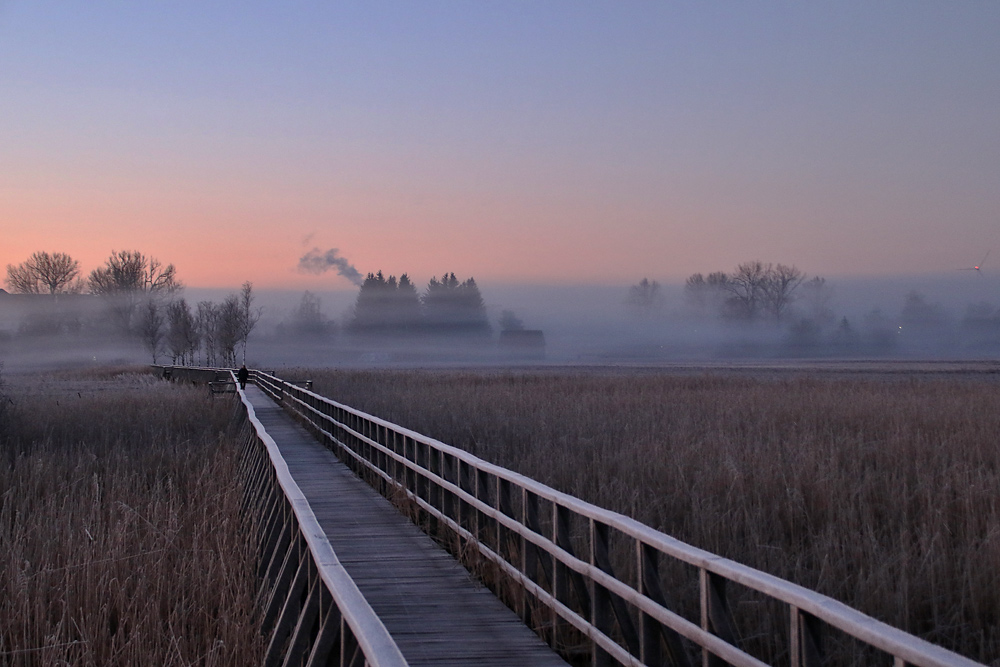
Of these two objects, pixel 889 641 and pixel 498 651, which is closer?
pixel 889 641

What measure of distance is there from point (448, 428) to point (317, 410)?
10.1 ft

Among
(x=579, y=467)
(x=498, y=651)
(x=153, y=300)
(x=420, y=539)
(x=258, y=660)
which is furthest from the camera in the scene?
(x=153, y=300)

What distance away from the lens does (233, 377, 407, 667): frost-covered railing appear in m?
3.85

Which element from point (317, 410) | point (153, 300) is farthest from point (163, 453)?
point (153, 300)

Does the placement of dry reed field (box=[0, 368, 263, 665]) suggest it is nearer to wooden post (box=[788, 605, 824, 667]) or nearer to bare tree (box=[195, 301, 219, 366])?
wooden post (box=[788, 605, 824, 667])

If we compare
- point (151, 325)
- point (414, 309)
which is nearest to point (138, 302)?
point (151, 325)

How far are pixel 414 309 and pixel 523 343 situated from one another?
2707 cm

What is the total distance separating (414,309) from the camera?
6078 inches

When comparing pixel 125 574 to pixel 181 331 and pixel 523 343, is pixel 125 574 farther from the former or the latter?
pixel 523 343

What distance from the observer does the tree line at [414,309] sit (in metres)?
153

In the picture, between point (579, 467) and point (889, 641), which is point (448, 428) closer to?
point (579, 467)

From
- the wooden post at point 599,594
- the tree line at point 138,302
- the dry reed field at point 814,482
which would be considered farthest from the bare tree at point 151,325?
the wooden post at point 599,594

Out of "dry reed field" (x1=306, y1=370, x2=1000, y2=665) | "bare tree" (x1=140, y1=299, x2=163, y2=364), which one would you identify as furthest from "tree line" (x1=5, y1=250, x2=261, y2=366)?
"dry reed field" (x1=306, y1=370, x2=1000, y2=665)

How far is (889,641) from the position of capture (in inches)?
111
